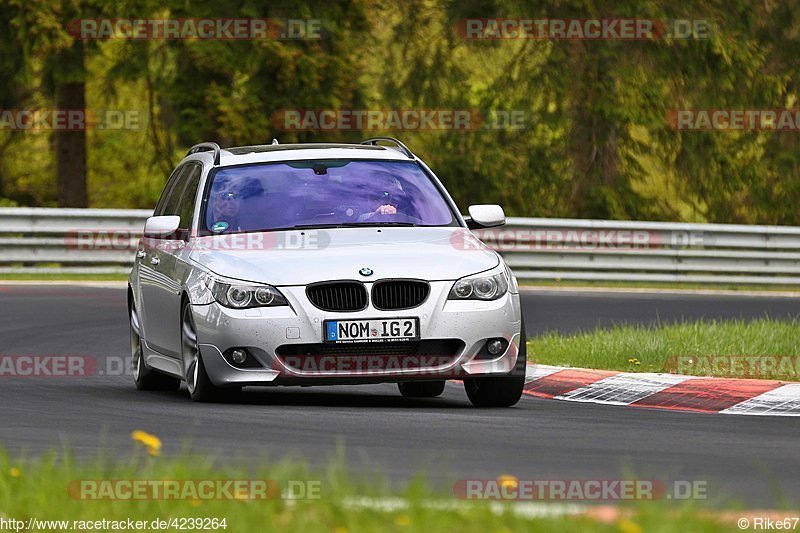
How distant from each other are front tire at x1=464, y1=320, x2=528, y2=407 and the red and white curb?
91cm

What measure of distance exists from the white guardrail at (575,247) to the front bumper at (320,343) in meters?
14.5

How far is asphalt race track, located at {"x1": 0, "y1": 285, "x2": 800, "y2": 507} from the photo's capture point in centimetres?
761

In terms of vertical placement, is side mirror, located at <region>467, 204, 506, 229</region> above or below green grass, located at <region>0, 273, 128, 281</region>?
above

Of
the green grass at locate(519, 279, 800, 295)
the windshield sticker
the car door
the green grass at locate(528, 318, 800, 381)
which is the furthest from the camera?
the green grass at locate(519, 279, 800, 295)

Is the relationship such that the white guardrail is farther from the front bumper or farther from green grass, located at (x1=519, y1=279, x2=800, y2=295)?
the front bumper

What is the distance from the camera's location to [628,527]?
5305 millimetres

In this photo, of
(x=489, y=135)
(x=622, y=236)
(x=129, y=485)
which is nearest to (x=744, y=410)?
(x=129, y=485)

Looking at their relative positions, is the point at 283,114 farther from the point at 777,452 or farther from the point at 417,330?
the point at 777,452

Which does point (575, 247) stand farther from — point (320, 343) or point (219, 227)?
point (320, 343)

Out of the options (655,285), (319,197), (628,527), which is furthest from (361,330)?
(655,285)

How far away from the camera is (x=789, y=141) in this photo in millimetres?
35375

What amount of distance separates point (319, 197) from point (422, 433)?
2.96m

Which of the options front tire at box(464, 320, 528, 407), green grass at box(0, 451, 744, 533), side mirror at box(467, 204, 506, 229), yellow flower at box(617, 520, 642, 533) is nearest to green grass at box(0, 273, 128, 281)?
side mirror at box(467, 204, 506, 229)

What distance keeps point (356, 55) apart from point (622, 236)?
7.80 m
